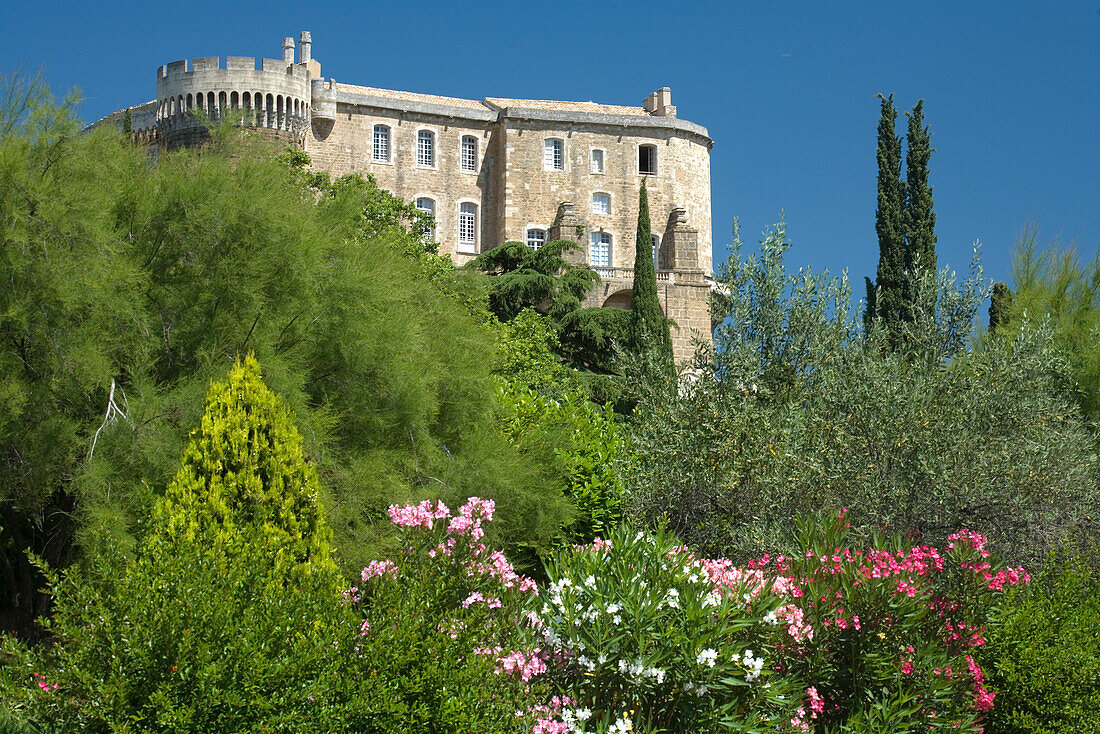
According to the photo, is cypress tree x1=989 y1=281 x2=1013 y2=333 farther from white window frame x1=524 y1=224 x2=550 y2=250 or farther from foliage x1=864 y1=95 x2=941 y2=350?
white window frame x1=524 y1=224 x2=550 y2=250

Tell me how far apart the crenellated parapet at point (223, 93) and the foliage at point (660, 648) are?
115 feet

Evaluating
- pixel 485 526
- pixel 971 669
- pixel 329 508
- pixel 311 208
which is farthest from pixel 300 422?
pixel 971 669

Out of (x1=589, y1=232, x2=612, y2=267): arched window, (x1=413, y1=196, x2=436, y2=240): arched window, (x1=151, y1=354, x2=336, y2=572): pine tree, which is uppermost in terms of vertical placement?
(x1=413, y1=196, x2=436, y2=240): arched window

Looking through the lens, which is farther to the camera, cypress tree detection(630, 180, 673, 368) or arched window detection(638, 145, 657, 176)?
arched window detection(638, 145, 657, 176)

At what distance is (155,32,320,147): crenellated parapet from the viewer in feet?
126

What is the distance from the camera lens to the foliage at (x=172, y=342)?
9484mm

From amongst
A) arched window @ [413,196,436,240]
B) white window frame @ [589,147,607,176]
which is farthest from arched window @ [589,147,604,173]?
arched window @ [413,196,436,240]

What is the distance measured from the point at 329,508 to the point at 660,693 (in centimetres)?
450

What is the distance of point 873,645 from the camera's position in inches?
283

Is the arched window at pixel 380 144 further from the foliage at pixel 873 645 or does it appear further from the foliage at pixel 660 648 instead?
the foliage at pixel 660 648

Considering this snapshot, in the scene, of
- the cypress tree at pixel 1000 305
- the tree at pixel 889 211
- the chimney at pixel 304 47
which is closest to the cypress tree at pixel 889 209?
the tree at pixel 889 211

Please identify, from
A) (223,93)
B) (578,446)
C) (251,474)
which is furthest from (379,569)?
(223,93)

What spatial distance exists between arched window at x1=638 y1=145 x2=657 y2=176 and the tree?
1905 centimetres

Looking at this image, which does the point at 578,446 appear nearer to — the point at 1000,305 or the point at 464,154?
the point at 1000,305
